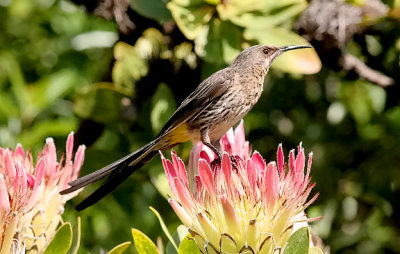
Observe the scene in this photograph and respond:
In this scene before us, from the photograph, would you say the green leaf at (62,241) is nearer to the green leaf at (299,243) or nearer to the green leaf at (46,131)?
the green leaf at (299,243)

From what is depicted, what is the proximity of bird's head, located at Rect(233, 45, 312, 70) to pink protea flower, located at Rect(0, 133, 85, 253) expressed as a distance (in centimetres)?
41

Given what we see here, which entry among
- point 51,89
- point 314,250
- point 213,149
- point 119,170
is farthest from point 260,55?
point 51,89

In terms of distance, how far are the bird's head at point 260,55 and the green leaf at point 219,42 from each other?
12 cm

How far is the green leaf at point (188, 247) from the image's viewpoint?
3.36ft

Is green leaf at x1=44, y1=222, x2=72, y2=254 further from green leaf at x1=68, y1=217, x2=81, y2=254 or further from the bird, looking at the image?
the bird

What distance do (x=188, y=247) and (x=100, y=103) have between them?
846mm

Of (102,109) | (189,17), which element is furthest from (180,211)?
(102,109)

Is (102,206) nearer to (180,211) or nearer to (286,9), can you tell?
(286,9)

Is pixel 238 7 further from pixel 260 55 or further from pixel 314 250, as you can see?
pixel 314 250

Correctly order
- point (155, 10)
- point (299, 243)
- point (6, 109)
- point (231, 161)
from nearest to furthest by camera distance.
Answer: point (299, 243) → point (231, 161) → point (155, 10) → point (6, 109)

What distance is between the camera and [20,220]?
1.08 m

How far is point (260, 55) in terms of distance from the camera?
143cm

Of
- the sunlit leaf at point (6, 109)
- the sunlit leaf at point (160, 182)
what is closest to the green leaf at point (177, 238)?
the sunlit leaf at point (160, 182)

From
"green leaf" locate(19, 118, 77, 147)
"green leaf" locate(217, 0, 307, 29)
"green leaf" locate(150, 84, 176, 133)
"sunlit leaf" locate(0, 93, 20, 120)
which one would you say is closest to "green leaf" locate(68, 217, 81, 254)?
"green leaf" locate(150, 84, 176, 133)
